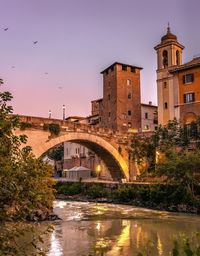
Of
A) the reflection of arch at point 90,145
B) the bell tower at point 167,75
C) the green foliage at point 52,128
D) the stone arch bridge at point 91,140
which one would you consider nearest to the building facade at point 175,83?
the bell tower at point 167,75

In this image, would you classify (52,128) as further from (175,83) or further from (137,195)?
(175,83)

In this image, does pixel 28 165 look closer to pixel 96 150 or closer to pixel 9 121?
pixel 9 121

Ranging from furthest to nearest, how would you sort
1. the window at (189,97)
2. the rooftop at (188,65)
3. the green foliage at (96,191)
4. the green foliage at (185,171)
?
the window at (189,97) → the rooftop at (188,65) → the green foliage at (96,191) → the green foliage at (185,171)

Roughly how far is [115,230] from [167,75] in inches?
1224

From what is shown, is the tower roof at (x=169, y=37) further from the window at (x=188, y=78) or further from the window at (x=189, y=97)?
the window at (x=189, y=97)

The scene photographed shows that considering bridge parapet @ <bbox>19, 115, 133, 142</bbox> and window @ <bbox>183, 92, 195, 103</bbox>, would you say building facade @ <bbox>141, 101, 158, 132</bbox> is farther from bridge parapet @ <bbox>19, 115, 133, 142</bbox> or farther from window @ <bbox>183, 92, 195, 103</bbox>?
bridge parapet @ <bbox>19, 115, 133, 142</bbox>

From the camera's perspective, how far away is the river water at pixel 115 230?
14.0 m

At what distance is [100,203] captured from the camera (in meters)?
31.0

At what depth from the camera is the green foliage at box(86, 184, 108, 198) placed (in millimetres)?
33281

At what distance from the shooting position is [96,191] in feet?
111

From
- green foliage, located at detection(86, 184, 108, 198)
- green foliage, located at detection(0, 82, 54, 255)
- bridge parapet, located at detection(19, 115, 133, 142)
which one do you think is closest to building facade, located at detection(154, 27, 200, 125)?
bridge parapet, located at detection(19, 115, 133, 142)

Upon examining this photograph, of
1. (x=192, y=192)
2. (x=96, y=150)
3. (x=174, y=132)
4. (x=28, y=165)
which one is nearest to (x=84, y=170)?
(x=96, y=150)

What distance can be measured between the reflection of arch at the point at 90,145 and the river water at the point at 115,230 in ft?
24.0

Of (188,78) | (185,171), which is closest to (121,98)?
(188,78)
